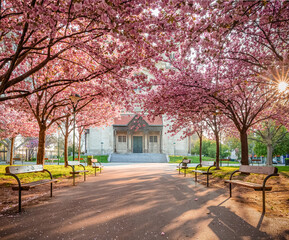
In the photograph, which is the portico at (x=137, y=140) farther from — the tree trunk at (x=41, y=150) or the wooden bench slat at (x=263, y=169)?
the wooden bench slat at (x=263, y=169)

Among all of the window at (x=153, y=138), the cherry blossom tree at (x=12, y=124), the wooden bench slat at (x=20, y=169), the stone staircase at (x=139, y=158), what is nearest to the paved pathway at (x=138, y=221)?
the wooden bench slat at (x=20, y=169)

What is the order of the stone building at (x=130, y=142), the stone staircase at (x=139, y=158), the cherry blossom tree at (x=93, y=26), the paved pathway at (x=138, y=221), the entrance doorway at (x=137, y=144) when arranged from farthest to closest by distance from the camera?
the entrance doorway at (x=137, y=144) < the stone building at (x=130, y=142) < the stone staircase at (x=139, y=158) < the cherry blossom tree at (x=93, y=26) < the paved pathway at (x=138, y=221)

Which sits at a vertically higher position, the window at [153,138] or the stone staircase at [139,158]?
the window at [153,138]

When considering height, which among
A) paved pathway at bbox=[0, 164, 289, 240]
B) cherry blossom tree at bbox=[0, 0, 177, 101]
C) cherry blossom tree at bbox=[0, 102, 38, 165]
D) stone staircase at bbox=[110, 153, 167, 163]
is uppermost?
cherry blossom tree at bbox=[0, 0, 177, 101]

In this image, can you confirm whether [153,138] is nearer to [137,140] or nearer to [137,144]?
[137,140]

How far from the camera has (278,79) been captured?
967 cm

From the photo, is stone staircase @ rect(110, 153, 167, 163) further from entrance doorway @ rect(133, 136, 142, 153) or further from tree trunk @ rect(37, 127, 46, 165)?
tree trunk @ rect(37, 127, 46, 165)

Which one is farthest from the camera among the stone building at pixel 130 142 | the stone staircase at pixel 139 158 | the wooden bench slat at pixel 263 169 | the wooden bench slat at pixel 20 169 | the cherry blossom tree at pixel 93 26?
the stone building at pixel 130 142

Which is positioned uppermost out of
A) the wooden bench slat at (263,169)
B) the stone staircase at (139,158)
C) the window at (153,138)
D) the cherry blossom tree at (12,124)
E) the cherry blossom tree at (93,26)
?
the cherry blossom tree at (93,26)

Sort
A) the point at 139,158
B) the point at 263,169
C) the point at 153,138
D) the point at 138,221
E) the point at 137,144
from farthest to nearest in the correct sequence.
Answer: the point at 153,138, the point at 137,144, the point at 139,158, the point at 263,169, the point at 138,221

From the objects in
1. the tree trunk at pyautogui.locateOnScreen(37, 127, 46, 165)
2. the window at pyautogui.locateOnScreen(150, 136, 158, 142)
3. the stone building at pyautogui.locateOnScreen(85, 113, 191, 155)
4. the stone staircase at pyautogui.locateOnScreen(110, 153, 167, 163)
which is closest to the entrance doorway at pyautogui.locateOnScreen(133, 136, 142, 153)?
the stone building at pyautogui.locateOnScreen(85, 113, 191, 155)

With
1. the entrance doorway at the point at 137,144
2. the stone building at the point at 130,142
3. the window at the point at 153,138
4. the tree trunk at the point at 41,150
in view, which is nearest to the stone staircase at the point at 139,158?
the entrance doorway at the point at 137,144

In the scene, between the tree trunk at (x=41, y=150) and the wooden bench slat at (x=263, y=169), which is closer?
the wooden bench slat at (x=263, y=169)

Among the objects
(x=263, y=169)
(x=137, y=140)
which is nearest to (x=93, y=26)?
(x=263, y=169)
